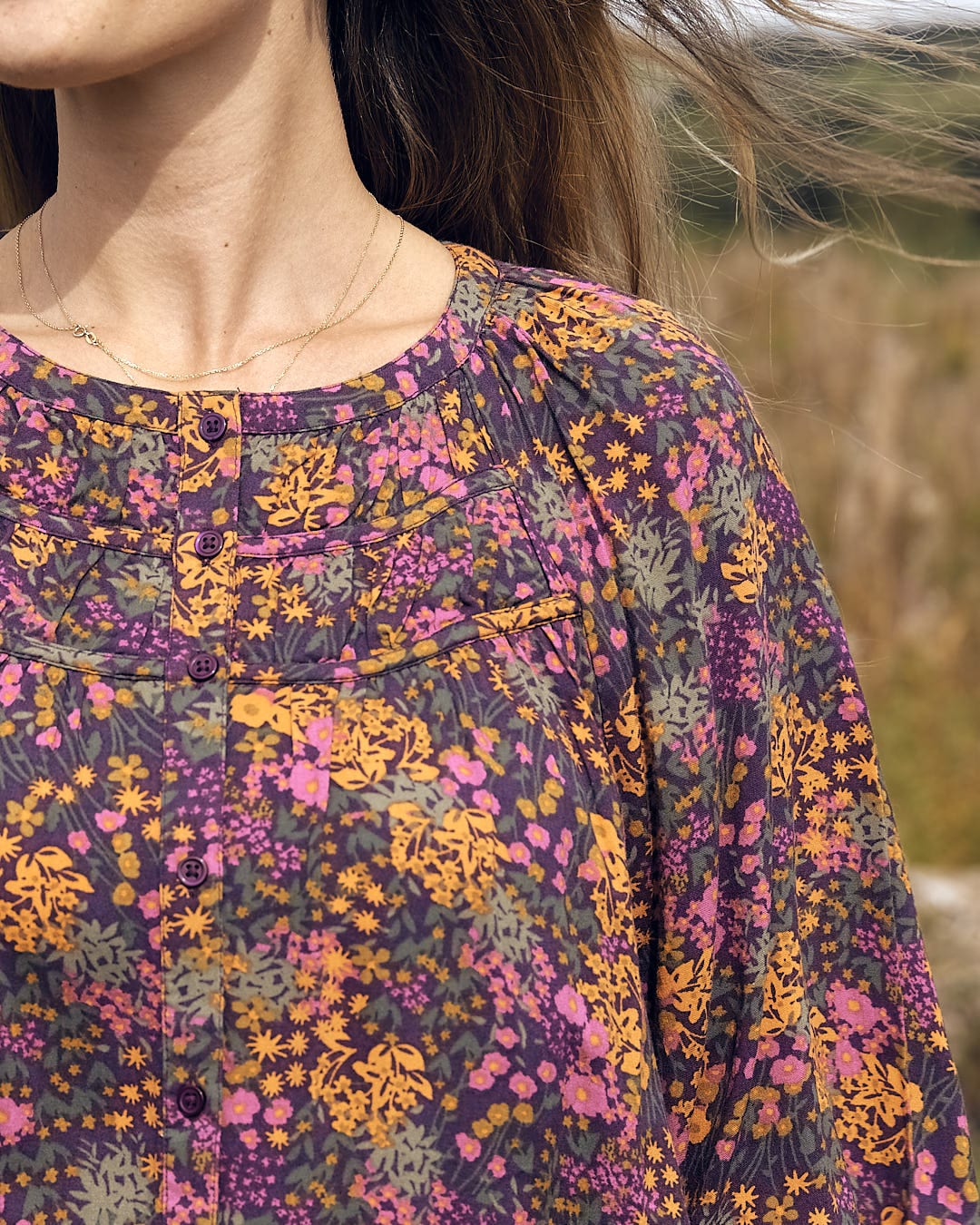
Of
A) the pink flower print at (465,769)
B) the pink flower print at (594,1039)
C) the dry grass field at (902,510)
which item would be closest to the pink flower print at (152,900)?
the pink flower print at (465,769)

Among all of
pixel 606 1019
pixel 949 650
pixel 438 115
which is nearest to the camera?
pixel 606 1019

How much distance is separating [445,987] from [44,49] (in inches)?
31.6

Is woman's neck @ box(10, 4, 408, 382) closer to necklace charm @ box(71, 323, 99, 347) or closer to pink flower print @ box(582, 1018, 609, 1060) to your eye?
necklace charm @ box(71, 323, 99, 347)

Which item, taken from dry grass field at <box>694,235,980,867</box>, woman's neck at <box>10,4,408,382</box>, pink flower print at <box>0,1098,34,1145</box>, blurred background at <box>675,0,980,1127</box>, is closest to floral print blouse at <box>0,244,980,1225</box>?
pink flower print at <box>0,1098,34,1145</box>

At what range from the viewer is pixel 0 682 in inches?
49.2

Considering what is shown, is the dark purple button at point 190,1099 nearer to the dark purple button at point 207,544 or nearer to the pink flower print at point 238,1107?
the pink flower print at point 238,1107

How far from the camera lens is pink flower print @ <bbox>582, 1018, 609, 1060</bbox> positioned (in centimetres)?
132

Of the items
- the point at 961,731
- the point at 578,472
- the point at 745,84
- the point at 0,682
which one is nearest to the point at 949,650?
the point at 961,731

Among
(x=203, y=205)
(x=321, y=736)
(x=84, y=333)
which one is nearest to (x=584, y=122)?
(x=203, y=205)

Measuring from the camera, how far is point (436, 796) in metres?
1.25

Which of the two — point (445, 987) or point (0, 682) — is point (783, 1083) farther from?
point (0, 682)

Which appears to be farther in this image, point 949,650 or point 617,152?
point 949,650

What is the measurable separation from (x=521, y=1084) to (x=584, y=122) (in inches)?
41.2

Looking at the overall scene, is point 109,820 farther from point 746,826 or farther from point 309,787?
point 746,826
